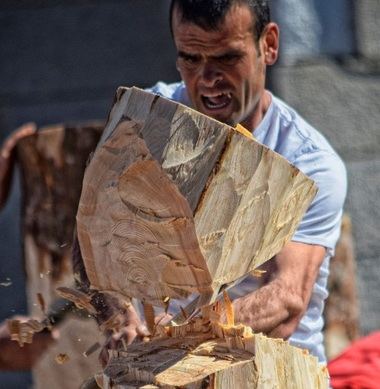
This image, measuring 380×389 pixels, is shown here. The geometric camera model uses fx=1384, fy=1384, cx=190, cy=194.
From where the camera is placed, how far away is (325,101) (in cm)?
Result: 591

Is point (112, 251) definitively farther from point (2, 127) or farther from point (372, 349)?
point (2, 127)

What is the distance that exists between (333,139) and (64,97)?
1186 mm

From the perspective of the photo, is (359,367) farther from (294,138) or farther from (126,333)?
(126,333)

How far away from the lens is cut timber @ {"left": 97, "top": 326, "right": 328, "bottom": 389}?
2936mm

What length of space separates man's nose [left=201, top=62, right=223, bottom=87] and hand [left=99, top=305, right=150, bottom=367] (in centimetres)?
73

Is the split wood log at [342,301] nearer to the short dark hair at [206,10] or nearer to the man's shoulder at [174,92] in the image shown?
the man's shoulder at [174,92]

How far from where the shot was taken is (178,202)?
292 centimetres

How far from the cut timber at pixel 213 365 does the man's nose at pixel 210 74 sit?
912 mm

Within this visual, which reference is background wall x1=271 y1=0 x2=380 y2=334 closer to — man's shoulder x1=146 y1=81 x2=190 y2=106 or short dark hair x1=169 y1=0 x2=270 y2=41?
man's shoulder x1=146 y1=81 x2=190 y2=106

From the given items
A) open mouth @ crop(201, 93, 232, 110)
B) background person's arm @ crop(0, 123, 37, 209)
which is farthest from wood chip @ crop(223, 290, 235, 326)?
background person's arm @ crop(0, 123, 37, 209)

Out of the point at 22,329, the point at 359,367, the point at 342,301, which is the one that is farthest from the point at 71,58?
the point at 22,329

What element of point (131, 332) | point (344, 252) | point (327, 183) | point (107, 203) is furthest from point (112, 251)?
point (344, 252)

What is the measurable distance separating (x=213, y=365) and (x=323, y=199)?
3.65 ft

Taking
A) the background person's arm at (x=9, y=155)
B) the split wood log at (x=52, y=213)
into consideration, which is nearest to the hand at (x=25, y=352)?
the split wood log at (x=52, y=213)
